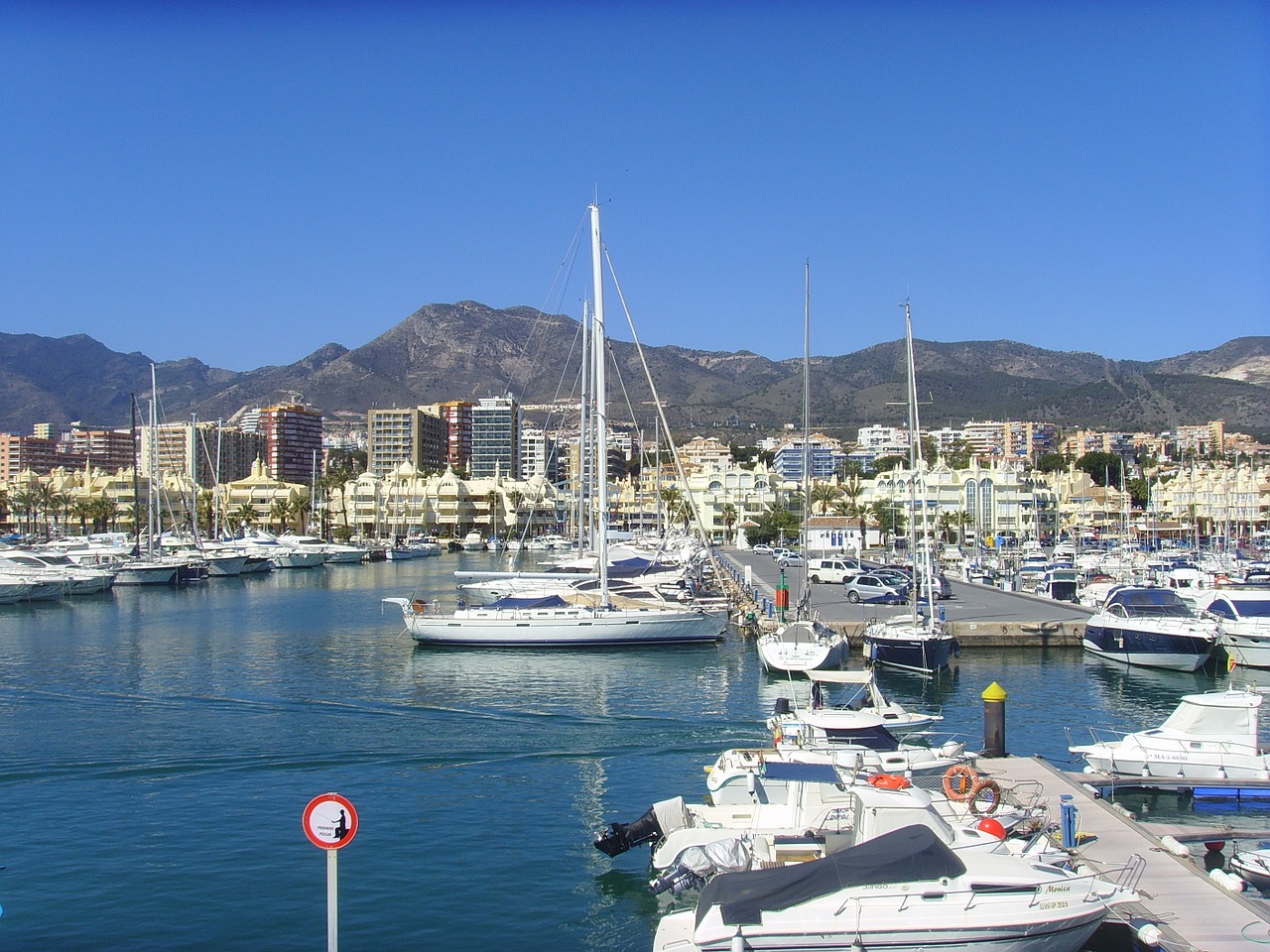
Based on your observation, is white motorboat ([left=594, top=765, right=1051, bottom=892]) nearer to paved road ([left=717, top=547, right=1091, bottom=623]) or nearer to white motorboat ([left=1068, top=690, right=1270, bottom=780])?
white motorboat ([left=1068, top=690, right=1270, bottom=780])

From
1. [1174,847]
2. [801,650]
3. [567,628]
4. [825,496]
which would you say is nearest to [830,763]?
[1174,847]

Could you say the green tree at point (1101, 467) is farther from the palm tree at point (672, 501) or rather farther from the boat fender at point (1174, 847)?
the boat fender at point (1174, 847)

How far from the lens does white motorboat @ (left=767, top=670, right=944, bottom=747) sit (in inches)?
825

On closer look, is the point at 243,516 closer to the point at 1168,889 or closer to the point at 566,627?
the point at 566,627

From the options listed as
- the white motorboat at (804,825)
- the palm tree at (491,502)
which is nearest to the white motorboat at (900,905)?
the white motorboat at (804,825)

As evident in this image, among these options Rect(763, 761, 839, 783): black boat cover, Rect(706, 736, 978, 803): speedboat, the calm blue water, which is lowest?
the calm blue water

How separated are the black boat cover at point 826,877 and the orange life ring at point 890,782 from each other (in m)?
3.69

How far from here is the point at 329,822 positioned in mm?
9594

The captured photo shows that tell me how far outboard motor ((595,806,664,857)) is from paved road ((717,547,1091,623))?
990 inches

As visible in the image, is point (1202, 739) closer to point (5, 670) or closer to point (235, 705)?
point (235, 705)

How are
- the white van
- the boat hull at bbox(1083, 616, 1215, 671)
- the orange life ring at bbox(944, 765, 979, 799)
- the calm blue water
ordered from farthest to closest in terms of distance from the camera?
the white van
the boat hull at bbox(1083, 616, 1215, 671)
the orange life ring at bbox(944, 765, 979, 799)
the calm blue water

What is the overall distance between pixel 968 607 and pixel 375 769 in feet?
103

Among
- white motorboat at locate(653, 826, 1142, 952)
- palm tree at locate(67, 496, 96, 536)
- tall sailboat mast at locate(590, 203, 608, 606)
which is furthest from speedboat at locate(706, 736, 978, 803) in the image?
palm tree at locate(67, 496, 96, 536)

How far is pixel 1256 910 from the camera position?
42.8 ft
